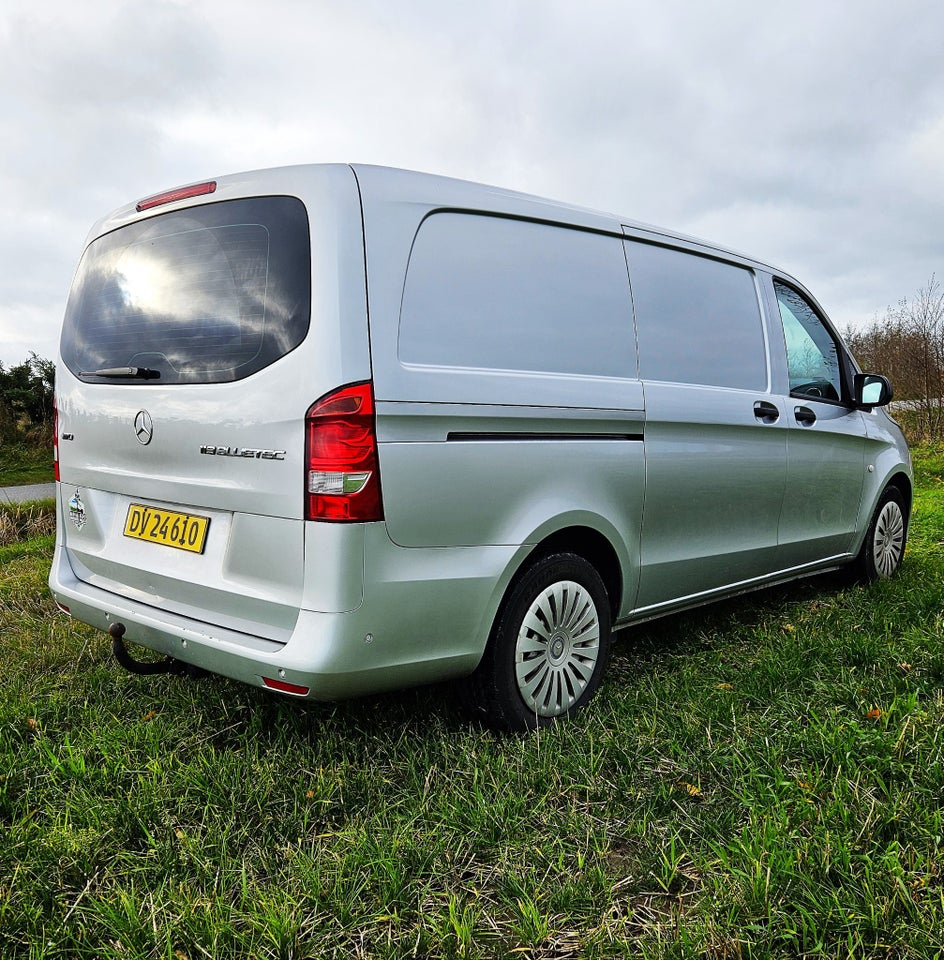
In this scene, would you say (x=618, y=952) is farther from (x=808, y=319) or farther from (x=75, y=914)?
(x=808, y=319)

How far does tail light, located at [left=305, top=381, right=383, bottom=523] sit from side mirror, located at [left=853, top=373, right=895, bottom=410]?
349cm

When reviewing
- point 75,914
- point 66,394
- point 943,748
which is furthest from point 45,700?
point 943,748

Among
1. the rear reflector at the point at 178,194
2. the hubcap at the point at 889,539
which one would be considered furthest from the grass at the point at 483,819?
the rear reflector at the point at 178,194

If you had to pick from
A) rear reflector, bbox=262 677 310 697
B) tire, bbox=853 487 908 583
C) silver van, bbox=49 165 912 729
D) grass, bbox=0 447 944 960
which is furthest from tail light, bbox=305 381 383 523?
tire, bbox=853 487 908 583

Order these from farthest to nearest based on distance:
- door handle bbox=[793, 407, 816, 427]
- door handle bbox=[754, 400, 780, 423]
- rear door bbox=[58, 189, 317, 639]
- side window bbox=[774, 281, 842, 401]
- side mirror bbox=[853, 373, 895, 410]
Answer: side mirror bbox=[853, 373, 895, 410]
side window bbox=[774, 281, 842, 401]
door handle bbox=[793, 407, 816, 427]
door handle bbox=[754, 400, 780, 423]
rear door bbox=[58, 189, 317, 639]

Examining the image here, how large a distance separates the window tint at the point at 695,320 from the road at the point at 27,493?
8647 mm

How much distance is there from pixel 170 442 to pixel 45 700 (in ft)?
4.34

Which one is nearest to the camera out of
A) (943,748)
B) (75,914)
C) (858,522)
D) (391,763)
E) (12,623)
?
(75,914)

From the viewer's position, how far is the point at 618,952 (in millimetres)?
1954

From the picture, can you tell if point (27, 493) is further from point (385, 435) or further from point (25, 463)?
point (385, 435)

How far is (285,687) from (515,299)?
1.50 m

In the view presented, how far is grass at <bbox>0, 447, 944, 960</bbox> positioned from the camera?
201 centimetres

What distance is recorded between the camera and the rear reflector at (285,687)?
259 centimetres

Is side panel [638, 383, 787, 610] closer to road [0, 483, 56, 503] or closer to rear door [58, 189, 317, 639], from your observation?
rear door [58, 189, 317, 639]
